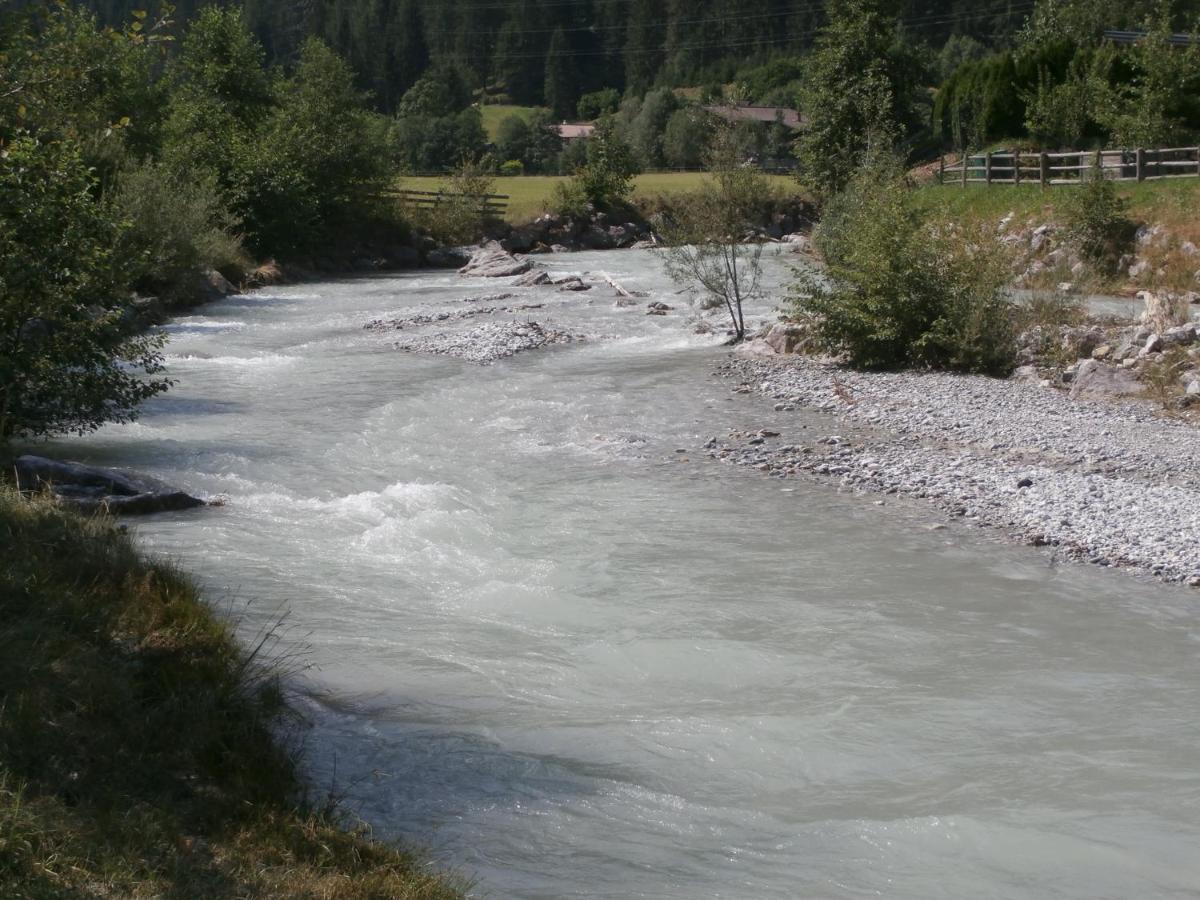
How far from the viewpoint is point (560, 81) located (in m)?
128

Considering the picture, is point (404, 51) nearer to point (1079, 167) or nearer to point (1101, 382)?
point (1079, 167)

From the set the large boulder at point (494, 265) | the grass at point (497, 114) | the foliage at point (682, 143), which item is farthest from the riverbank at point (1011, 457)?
the grass at point (497, 114)

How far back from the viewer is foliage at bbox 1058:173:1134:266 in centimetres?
3250

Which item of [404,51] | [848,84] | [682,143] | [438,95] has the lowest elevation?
[682,143]

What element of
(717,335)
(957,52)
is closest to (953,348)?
(717,335)

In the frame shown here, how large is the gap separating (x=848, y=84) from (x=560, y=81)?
7990 centimetres

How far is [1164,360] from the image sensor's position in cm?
1909

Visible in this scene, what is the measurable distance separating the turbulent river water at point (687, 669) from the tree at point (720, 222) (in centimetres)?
932

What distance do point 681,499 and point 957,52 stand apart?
105 meters

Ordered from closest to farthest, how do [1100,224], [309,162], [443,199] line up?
[1100,224]
[309,162]
[443,199]

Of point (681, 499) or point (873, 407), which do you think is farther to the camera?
point (873, 407)

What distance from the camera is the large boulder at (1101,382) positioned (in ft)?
61.1

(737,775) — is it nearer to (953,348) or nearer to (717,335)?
(953,348)

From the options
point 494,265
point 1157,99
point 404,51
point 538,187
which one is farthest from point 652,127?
point 1157,99
